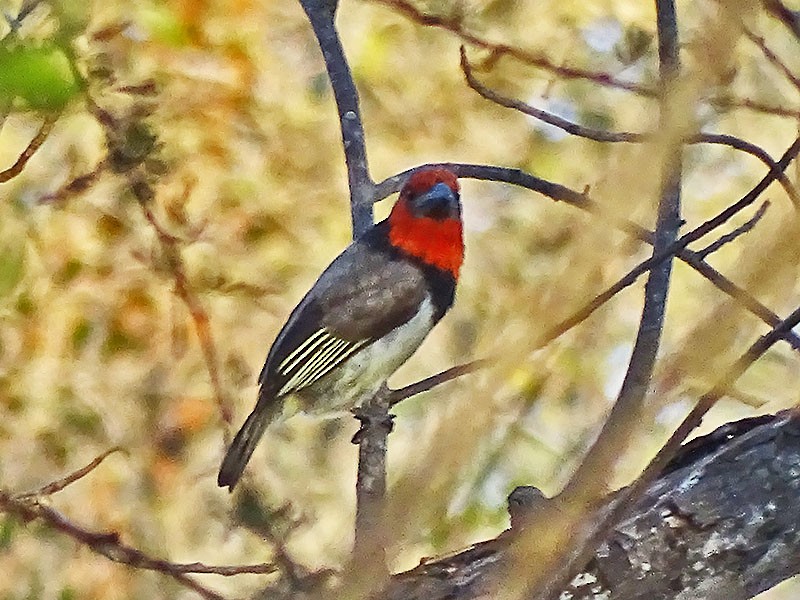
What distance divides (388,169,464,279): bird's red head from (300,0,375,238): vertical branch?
0.68ft

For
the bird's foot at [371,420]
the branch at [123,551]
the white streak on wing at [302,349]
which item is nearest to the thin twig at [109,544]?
the branch at [123,551]

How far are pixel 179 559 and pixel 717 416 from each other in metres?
1.63

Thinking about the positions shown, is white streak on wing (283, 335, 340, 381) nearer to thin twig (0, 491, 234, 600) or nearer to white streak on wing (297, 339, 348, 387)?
white streak on wing (297, 339, 348, 387)

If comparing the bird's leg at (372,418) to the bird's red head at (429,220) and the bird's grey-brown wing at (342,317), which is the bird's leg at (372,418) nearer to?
the bird's grey-brown wing at (342,317)

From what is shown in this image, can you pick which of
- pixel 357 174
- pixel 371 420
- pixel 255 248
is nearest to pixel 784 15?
pixel 357 174

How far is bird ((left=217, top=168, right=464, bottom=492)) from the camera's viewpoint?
193cm

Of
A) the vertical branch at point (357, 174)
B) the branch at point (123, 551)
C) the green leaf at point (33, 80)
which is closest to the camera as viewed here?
the green leaf at point (33, 80)

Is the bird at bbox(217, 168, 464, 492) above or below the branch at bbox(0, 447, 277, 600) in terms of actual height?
above

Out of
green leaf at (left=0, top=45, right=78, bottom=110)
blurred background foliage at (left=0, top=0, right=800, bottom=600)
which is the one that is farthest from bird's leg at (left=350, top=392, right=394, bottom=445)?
green leaf at (left=0, top=45, right=78, bottom=110)

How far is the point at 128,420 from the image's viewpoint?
9.75 ft

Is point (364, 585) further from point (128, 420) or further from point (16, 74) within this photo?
point (128, 420)

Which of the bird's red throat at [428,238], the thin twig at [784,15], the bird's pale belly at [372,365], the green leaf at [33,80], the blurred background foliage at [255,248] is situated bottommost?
the green leaf at [33,80]

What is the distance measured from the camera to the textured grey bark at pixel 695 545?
125cm

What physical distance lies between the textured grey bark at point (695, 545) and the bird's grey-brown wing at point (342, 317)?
66cm
